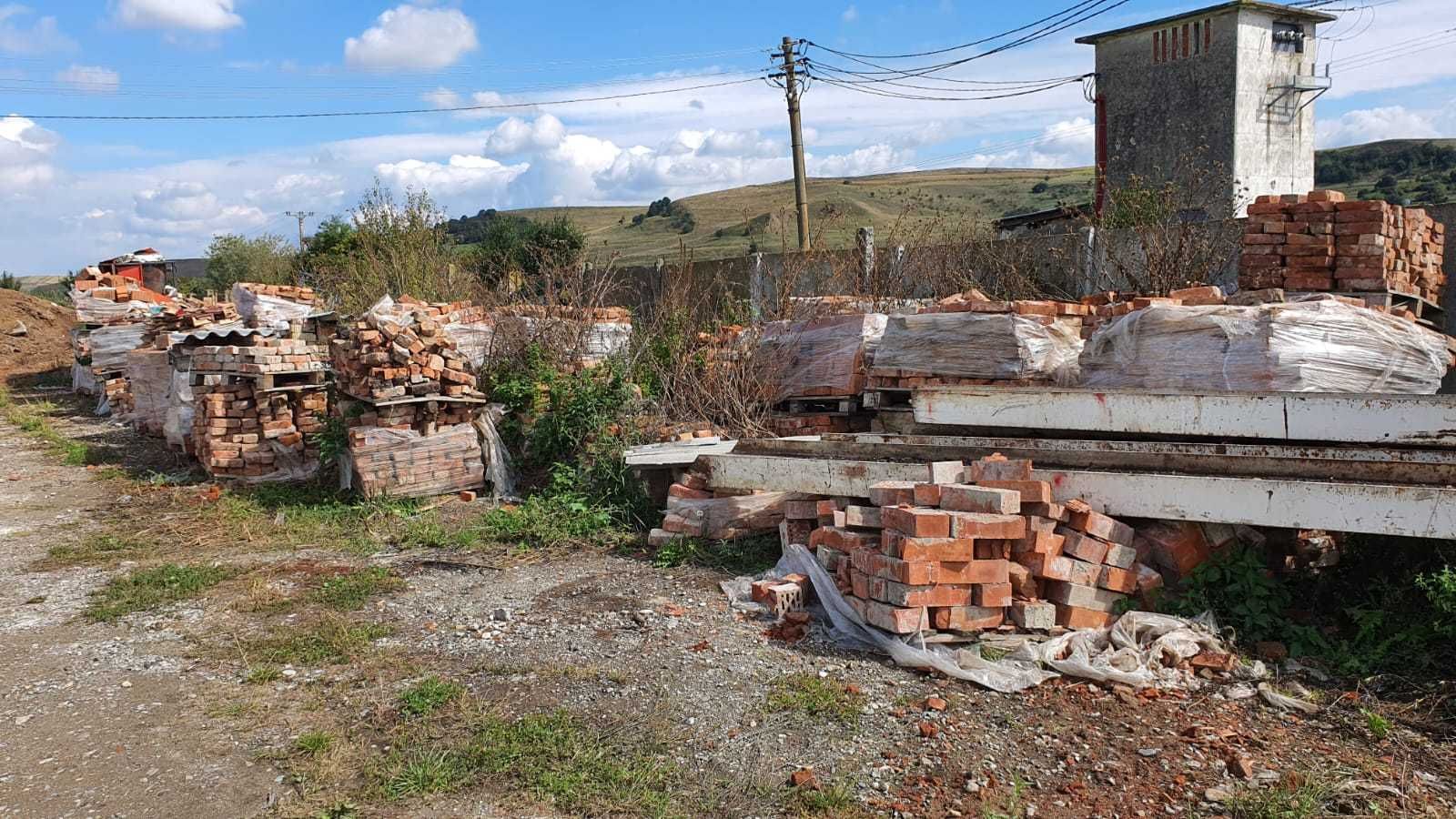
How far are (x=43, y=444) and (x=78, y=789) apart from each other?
1045 cm

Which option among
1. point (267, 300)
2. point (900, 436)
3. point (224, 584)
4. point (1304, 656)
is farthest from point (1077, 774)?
point (267, 300)

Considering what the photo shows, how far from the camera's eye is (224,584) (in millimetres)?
5969

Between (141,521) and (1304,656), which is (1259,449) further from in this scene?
(141,521)

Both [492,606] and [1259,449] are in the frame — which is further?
[492,606]

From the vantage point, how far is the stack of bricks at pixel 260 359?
873 centimetres

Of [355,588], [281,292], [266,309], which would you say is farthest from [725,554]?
[281,292]

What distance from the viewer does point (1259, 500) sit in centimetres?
435

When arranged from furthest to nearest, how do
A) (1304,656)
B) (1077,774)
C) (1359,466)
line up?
(1359,466)
(1304,656)
(1077,774)

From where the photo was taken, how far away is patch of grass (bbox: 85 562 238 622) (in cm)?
551

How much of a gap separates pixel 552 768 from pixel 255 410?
6.82 meters

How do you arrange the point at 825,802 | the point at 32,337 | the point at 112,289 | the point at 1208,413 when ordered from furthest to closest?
the point at 32,337, the point at 112,289, the point at 1208,413, the point at 825,802

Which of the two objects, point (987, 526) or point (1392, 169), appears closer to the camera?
point (987, 526)

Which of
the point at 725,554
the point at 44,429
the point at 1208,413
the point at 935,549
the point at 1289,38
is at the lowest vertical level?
the point at 725,554

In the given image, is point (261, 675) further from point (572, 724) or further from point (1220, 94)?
point (1220, 94)
